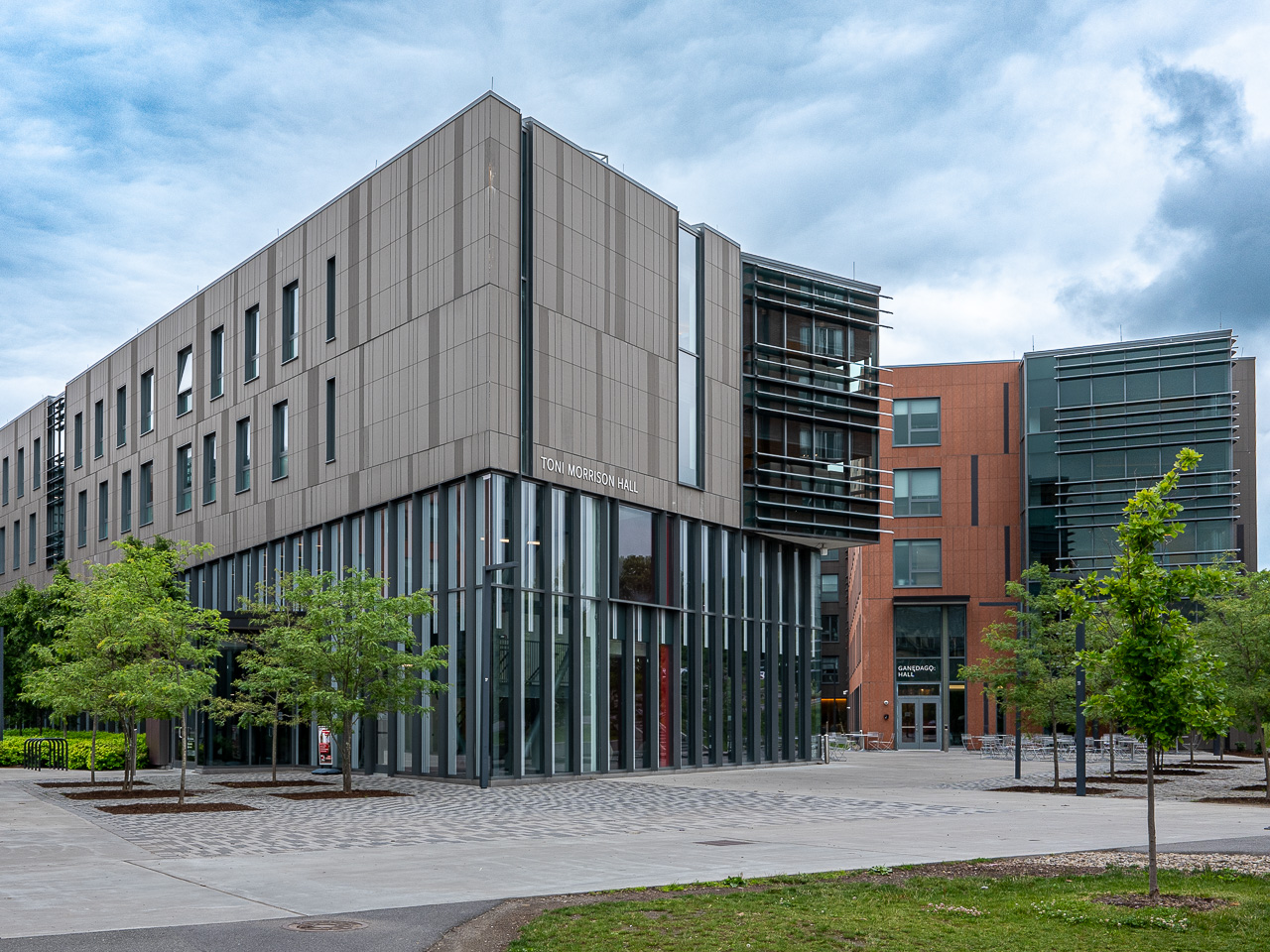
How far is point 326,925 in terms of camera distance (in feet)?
36.1

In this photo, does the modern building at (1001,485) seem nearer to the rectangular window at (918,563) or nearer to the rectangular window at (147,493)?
the rectangular window at (918,563)

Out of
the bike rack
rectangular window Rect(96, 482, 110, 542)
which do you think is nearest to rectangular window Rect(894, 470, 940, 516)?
rectangular window Rect(96, 482, 110, 542)

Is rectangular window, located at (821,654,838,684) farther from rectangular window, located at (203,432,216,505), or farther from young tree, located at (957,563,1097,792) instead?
young tree, located at (957,563,1097,792)

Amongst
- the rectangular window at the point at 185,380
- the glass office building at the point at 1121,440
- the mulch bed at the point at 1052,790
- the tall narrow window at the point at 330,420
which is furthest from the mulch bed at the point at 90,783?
the glass office building at the point at 1121,440

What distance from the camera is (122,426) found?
58.1 metres

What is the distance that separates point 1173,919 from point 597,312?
92.4 ft

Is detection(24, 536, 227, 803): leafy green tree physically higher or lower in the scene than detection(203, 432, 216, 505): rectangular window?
lower

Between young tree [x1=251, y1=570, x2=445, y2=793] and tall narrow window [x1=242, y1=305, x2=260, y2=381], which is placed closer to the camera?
young tree [x1=251, y1=570, x2=445, y2=793]

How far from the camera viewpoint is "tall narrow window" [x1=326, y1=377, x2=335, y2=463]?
39.9 m

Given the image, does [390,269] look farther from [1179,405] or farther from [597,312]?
[1179,405]

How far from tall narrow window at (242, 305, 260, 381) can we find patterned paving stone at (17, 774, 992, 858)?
58.7ft

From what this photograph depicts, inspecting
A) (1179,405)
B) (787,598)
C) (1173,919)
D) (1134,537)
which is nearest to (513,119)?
(787,598)

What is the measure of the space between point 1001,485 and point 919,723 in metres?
13.6

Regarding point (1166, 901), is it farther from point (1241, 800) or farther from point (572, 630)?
point (572, 630)
